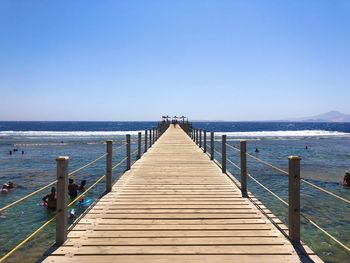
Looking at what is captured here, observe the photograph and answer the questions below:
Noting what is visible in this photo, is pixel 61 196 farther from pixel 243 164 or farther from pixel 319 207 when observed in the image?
pixel 319 207

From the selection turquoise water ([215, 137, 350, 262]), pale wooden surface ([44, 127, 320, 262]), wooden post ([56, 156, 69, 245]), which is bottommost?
turquoise water ([215, 137, 350, 262])

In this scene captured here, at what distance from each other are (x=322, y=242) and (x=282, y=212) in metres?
2.73

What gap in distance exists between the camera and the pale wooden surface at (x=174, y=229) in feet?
14.1

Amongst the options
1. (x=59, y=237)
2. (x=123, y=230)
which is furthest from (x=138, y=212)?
(x=59, y=237)

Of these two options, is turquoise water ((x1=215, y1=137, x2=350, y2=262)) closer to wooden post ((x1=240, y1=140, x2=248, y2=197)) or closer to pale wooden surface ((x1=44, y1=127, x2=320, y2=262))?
wooden post ((x1=240, y1=140, x2=248, y2=197))

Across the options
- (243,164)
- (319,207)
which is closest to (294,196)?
A: (243,164)

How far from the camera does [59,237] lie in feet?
15.5

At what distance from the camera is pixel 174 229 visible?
→ 524 centimetres

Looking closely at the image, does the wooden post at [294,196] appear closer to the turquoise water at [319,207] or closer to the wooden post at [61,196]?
the wooden post at [61,196]

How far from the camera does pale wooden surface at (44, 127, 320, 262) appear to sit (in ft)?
14.1

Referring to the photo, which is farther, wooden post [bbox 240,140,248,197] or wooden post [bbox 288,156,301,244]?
wooden post [bbox 240,140,248,197]

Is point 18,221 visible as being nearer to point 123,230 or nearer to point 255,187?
point 123,230

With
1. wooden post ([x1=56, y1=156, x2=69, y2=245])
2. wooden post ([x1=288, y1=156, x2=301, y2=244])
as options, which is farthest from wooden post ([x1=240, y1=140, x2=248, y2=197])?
wooden post ([x1=56, y1=156, x2=69, y2=245])

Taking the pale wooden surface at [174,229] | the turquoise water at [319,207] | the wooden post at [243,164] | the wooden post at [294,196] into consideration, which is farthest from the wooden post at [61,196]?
the turquoise water at [319,207]
